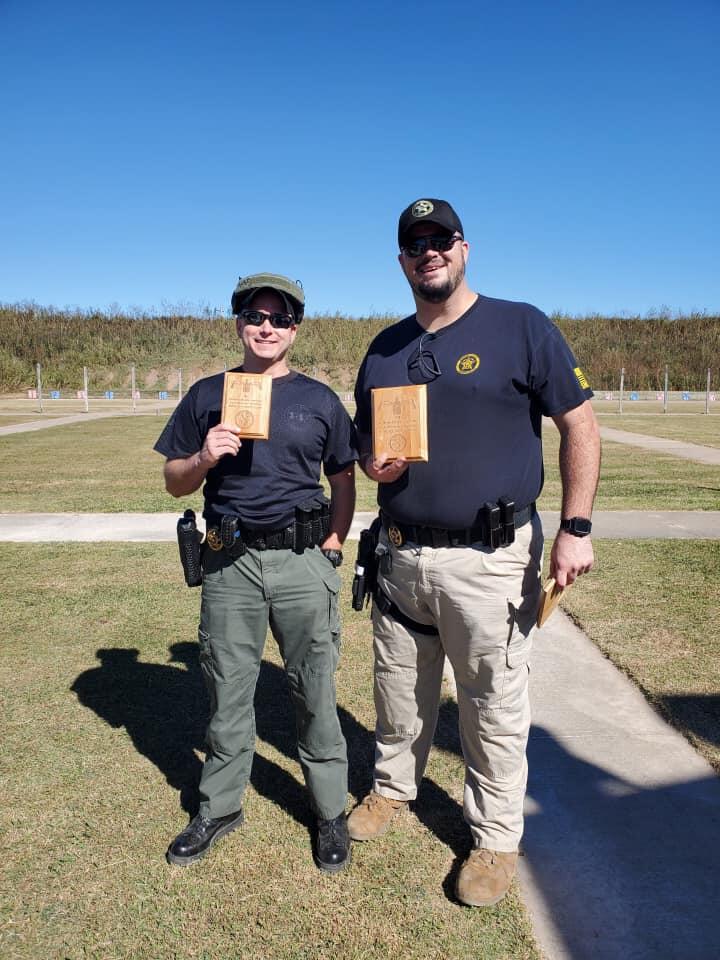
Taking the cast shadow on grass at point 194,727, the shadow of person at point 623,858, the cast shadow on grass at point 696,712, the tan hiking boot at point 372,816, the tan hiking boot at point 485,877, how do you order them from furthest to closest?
the cast shadow on grass at point 696,712 → the cast shadow on grass at point 194,727 → the tan hiking boot at point 372,816 → the tan hiking boot at point 485,877 → the shadow of person at point 623,858

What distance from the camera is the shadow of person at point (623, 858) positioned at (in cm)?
216

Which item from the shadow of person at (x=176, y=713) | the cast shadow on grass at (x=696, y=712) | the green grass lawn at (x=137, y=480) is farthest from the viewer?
the green grass lawn at (x=137, y=480)

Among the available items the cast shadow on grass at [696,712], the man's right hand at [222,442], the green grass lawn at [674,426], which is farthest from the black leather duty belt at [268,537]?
the green grass lawn at [674,426]

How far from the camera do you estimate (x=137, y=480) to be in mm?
11125

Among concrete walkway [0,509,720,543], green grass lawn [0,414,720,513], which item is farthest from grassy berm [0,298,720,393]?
concrete walkway [0,509,720,543]

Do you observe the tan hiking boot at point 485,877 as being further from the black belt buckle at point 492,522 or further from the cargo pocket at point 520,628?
the black belt buckle at point 492,522

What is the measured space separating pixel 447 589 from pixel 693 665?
94.3 inches

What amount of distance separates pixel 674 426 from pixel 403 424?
871 inches

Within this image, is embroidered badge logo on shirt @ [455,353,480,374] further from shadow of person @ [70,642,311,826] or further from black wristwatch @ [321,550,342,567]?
shadow of person @ [70,642,311,826]

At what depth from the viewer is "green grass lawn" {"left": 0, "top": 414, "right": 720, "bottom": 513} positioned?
29.8 feet

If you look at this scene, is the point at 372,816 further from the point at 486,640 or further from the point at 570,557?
the point at 570,557

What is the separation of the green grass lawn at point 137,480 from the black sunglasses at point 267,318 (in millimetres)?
6577

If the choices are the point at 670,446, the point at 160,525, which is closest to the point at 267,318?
the point at 160,525

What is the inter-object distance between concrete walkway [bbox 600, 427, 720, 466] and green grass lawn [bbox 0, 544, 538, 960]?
37.3ft
